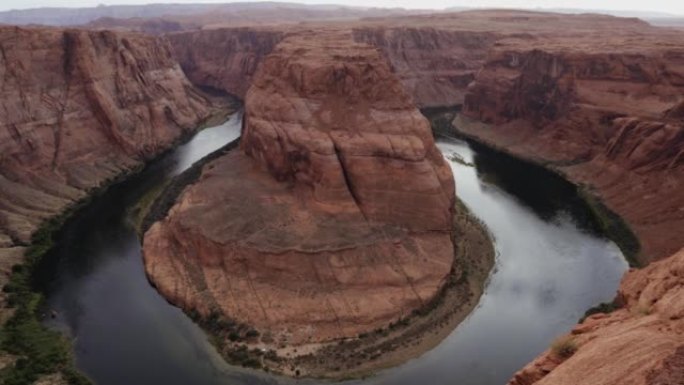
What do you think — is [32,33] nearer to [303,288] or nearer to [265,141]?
[265,141]

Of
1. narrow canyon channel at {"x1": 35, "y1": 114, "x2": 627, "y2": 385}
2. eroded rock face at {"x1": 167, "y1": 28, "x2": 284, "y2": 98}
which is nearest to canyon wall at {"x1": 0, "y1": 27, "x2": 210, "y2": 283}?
narrow canyon channel at {"x1": 35, "y1": 114, "x2": 627, "y2": 385}

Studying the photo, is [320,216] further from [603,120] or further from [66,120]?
[603,120]

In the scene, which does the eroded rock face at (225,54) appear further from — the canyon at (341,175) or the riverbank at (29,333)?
the riverbank at (29,333)

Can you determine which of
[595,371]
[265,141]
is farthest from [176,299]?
[595,371]

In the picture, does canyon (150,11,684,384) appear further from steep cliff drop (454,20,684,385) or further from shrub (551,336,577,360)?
shrub (551,336,577,360)

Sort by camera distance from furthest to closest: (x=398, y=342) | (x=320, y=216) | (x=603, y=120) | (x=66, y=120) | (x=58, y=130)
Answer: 1. (x=603, y=120)
2. (x=66, y=120)
3. (x=58, y=130)
4. (x=320, y=216)
5. (x=398, y=342)

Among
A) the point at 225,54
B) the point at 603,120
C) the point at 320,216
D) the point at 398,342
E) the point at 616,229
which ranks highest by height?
the point at 603,120

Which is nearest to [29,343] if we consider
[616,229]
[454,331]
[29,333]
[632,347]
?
[29,333]
